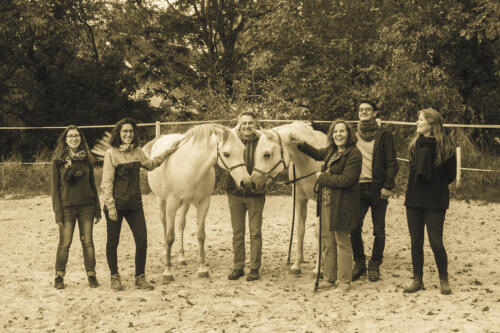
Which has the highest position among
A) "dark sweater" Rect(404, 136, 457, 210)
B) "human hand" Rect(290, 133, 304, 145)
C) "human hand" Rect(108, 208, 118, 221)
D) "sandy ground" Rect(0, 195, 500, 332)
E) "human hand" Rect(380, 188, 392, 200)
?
"human hand" Rect(290, 133, 304, 145)

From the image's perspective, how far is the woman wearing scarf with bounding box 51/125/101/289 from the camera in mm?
4984

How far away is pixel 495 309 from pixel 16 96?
13693mm

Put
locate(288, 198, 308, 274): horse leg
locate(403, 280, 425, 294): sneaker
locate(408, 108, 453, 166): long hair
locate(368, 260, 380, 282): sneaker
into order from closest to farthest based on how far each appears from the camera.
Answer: locate(408, 108, 453, 166): long hair < locate(403, 280, 425, 294): sneaker < locate(368, 260, 380, 282): sneaker < locate(288, 198, 308, 274): horse leg

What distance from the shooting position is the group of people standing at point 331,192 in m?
4.55

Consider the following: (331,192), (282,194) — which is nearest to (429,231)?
(331,192)

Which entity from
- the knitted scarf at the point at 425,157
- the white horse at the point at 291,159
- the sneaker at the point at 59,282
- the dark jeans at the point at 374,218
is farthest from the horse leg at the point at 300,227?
the sneaker at the point at 59,282

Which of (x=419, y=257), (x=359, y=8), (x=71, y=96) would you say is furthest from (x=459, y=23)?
(x=71, y=96)

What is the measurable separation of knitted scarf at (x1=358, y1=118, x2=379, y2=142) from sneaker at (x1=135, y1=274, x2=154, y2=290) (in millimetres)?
2480

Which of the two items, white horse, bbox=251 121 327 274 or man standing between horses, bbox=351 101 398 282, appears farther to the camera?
man standing between horses, bbox=351 101 398 282

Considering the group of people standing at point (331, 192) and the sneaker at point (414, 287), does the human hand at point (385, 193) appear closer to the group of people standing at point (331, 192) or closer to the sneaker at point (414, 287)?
the group of people standing at point (331, 192)

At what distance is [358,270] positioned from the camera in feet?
17.5

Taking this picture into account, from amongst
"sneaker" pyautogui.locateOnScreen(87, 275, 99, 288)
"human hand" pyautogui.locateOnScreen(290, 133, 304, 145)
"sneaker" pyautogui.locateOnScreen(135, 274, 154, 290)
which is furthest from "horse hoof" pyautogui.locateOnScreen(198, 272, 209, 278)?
"human hand" pyautogui.locateOnScreen(290, 133, 304, 145)

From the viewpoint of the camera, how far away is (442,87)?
10891 millimetres

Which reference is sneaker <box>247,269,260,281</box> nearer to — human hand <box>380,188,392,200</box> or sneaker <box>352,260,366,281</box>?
sneaker <box>352,260,366,281</box>
